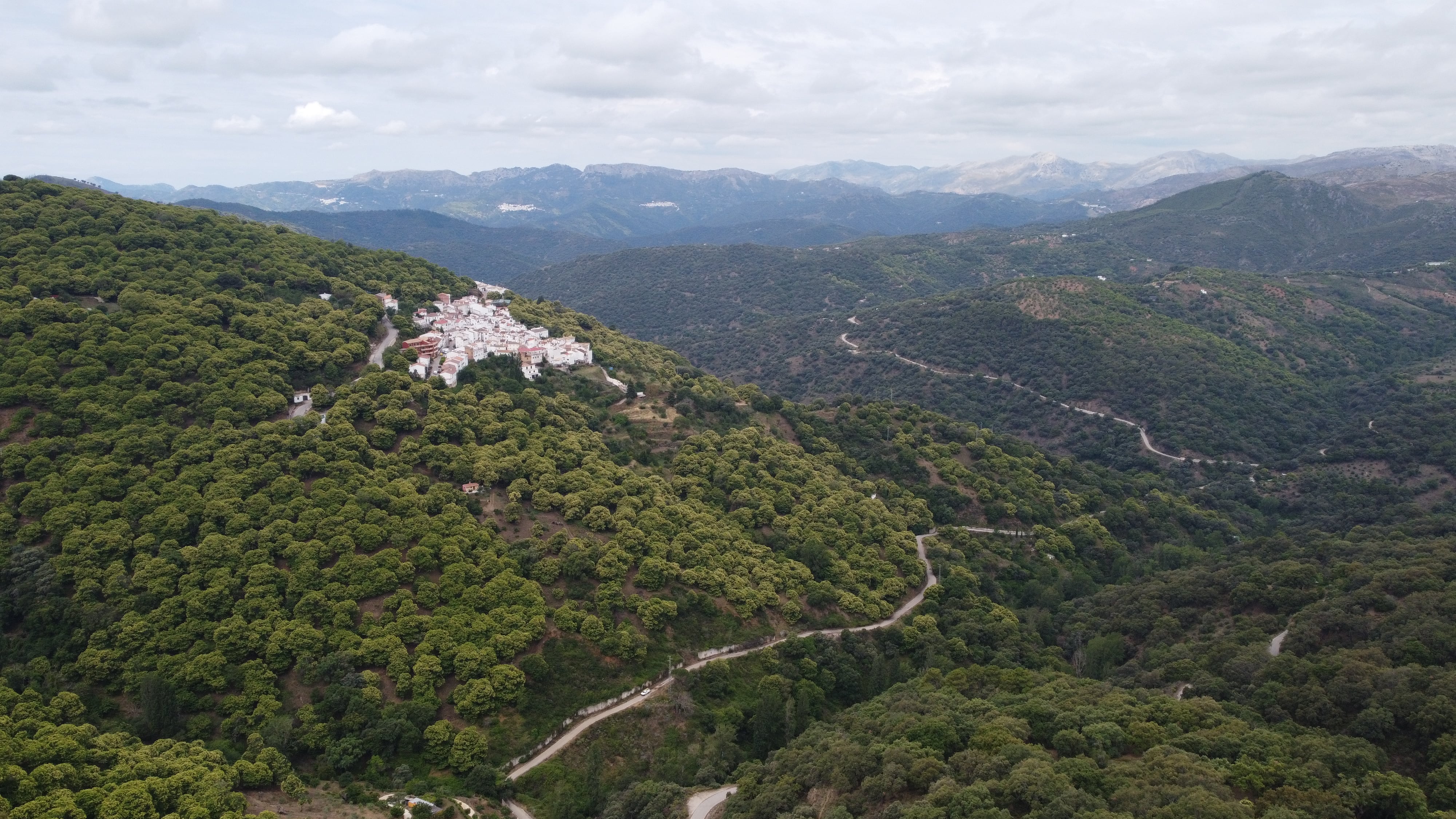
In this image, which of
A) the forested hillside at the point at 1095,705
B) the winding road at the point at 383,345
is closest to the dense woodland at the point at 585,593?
the forested hillside at the point at 1095,705

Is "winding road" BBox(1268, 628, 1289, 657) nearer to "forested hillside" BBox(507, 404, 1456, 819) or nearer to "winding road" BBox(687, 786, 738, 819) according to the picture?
"forested hillside" BBox(507, 404, 1456, 819)

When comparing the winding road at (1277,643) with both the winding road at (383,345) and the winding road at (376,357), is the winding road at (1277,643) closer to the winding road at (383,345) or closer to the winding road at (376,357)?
the winding road at (376,357)

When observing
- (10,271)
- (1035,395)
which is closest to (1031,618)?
(1035,395)

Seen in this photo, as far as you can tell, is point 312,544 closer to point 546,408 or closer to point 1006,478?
point 546,408

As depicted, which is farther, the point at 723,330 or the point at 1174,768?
the point at 723,330

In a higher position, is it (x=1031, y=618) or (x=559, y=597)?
(x=559, y=597)

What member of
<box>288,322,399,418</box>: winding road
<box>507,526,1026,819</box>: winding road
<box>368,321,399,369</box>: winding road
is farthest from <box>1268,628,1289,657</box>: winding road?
<box>368,321,399,369</box>: winding road

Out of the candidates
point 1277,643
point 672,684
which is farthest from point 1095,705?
point 672,684
